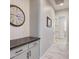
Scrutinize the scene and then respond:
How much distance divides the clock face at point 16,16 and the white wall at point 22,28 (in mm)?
119

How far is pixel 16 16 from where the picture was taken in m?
2.42

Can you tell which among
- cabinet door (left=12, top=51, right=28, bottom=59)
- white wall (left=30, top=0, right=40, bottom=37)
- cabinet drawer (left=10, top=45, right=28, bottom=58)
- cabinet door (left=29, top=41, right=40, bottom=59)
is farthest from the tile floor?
cabinet drawer (left=10, top=45, right=28, bottom=58)

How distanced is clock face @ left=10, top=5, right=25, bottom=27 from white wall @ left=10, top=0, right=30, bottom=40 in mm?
119

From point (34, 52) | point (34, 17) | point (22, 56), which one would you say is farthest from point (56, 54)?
point (22, 56)

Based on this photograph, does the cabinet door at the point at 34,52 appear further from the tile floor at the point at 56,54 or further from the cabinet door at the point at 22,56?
the tile floor at the point at 56,54

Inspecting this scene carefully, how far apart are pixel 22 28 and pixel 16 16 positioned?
483mm

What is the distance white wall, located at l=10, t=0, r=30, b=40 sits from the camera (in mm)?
2340

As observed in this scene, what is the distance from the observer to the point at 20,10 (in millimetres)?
2602

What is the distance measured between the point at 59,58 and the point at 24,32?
160cm

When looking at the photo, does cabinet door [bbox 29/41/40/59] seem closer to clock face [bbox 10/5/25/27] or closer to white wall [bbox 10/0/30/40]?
white wall [bbox 10/0/30/40]

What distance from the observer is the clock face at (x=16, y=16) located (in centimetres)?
226
